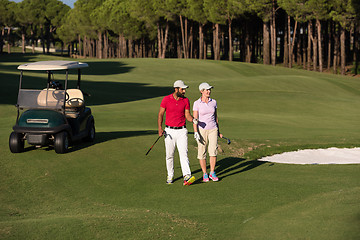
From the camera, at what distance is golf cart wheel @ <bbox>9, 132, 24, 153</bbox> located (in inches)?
541

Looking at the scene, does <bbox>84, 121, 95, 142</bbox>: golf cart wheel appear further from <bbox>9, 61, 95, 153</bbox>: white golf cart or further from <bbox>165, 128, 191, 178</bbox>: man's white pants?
<bbox>165, 128, 191, 178</bbox>: man's white pants

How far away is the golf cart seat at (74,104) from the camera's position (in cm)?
1459

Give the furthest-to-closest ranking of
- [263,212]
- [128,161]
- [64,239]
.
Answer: [128,161] < [263,212] < [64,239]

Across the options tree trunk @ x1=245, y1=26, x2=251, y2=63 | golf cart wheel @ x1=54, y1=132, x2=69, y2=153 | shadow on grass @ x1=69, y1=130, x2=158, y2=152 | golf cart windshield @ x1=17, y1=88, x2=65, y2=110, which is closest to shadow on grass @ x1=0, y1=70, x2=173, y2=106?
shadow on grass @ x1=69, y1=130, x2=158, y2=152

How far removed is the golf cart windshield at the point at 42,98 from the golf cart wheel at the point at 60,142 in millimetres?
805

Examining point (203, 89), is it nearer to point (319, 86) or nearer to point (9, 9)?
point (319, 86)

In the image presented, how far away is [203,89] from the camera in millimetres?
10969

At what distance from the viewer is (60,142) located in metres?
13.6

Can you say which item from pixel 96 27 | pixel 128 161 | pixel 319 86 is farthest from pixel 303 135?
pixel 96 27

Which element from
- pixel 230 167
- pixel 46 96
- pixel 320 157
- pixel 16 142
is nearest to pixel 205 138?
pixel 230 167

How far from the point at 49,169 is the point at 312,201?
654 centimetres

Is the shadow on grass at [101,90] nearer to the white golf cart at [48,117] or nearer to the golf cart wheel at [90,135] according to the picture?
the golf cart wheel at [90,135]

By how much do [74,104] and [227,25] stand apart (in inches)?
2826

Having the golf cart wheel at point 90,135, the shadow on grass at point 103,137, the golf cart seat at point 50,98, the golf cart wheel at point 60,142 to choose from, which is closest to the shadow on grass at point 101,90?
the shadow on grass at point 103,137
